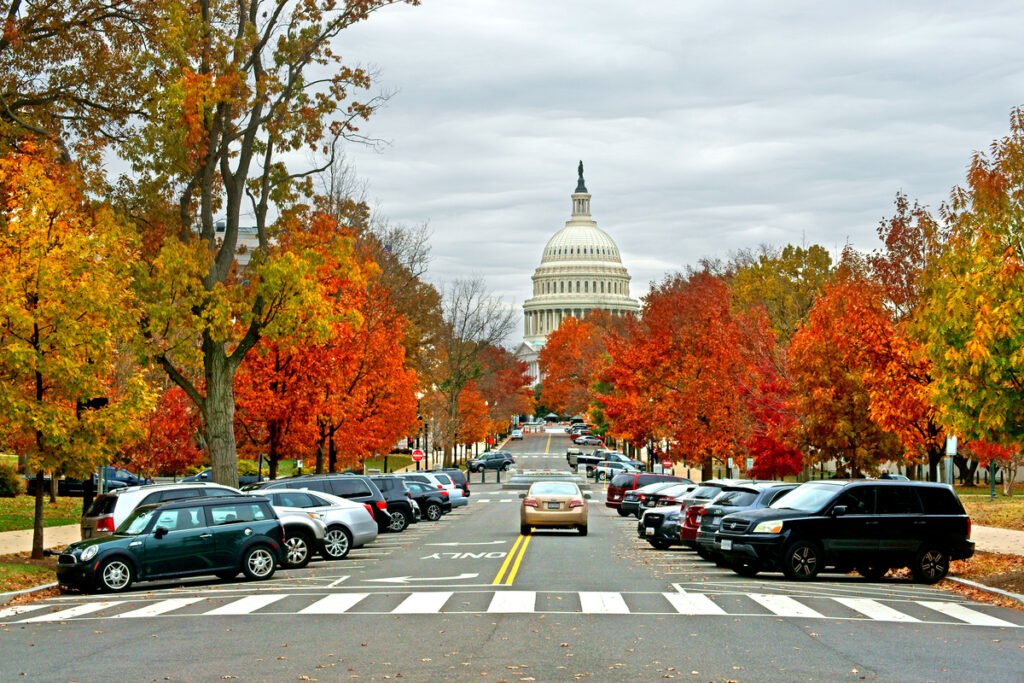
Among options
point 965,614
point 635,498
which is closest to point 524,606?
point 965,614

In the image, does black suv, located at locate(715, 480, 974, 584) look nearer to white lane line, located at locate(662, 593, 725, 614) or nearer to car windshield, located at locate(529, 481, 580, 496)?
white lane line, located at locate(662, 593, 725, 614)

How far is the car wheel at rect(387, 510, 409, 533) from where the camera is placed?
37.3 meters

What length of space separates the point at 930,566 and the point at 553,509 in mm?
12318

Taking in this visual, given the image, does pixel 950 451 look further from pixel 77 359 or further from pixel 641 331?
pixel 641 331

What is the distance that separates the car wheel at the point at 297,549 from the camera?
2475 centimetres

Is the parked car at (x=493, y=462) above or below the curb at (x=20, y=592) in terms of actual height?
above

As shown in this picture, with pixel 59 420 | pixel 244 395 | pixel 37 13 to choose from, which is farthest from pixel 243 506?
pixel 244 395

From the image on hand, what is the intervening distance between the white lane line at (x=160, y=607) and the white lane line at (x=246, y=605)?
2.38 ft

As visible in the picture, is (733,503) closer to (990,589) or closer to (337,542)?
(990,589)

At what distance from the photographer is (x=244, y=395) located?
4228cm

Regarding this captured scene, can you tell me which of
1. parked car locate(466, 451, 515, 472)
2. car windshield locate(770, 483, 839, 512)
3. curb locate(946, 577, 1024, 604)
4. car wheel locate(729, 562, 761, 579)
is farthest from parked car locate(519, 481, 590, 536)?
parked car locate(466, 451, 515, 472)

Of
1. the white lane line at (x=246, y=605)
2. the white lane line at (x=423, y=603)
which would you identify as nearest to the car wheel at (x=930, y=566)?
the white lane line at (x=423, y=603)

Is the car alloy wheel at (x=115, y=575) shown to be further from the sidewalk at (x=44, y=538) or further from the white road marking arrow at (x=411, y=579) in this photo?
the sidewalk at (x=44, y=538)

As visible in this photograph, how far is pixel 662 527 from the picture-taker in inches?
1133
